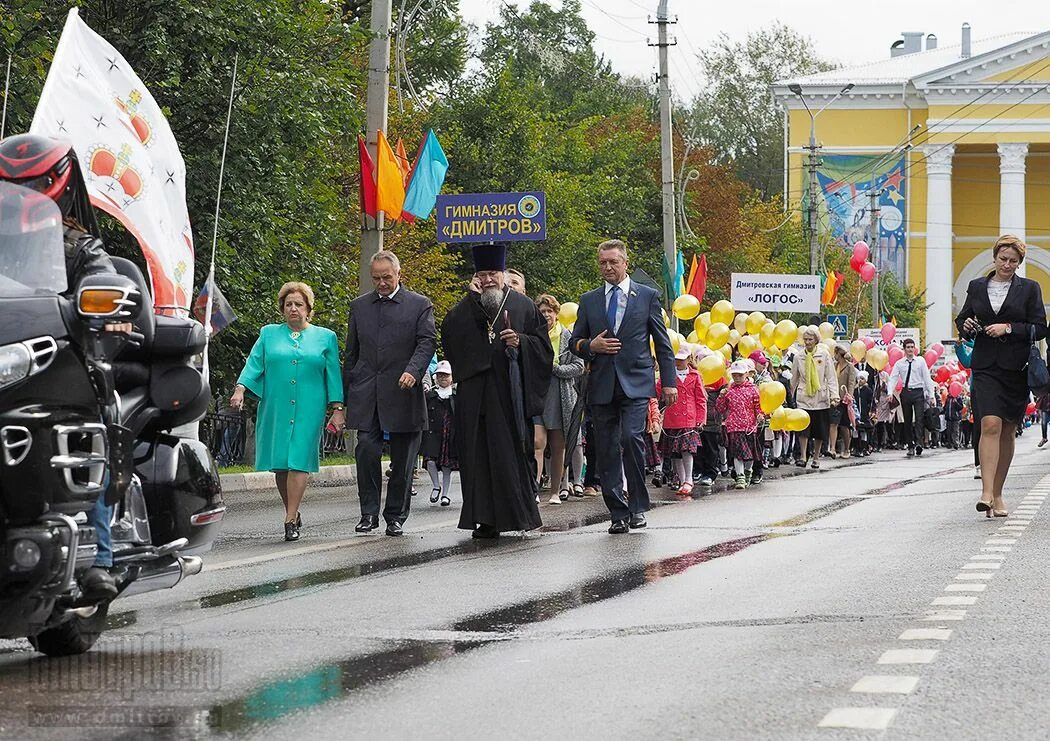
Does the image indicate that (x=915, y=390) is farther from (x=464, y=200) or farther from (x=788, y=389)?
(x=464, y=200)

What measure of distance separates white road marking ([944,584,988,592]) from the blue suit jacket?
15.0ft

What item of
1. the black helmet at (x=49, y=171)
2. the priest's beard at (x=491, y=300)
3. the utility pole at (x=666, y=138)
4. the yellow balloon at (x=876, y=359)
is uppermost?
the utility pole at (x=666, y=138)

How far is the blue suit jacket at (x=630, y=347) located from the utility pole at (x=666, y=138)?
22.7 meters

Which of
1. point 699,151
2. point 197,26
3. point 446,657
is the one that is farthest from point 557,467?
point 699,151

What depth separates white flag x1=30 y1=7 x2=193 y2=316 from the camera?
14.1 meters

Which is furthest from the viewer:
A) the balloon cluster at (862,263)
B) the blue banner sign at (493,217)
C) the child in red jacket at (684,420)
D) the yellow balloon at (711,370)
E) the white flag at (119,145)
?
the balloon cluster at (862,263)

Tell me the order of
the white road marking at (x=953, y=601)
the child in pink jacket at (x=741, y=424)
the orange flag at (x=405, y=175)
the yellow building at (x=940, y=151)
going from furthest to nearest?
the yellow building at (x=940, y=151) → the orange flag at (x=405, y=175) → the child in pink jacket at (x=741, y=424) → the white road marking at (x=953, y=601)

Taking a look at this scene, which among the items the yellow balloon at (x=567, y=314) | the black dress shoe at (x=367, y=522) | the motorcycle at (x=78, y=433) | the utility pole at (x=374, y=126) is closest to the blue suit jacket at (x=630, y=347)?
the black dress shoe at (x=367, y=522)

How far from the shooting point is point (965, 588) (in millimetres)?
9367

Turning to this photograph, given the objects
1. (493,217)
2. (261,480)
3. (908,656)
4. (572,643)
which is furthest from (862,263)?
(908,656)

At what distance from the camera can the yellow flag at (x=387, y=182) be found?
81.7 ft

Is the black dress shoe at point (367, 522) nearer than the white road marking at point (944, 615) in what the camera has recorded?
No

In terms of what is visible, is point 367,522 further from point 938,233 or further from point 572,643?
point 938,233

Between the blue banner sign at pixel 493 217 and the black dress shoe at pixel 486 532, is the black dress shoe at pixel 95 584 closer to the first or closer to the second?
the black dress shoe at pixel 486 532
